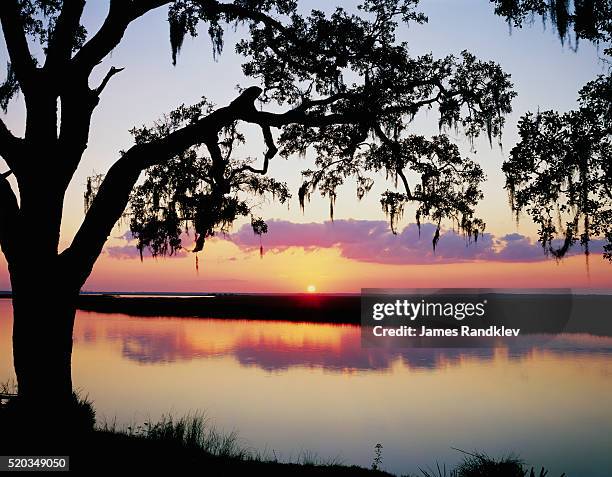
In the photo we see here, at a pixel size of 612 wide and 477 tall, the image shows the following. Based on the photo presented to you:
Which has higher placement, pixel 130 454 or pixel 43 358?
pixel 43 358

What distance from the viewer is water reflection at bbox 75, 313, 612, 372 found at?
3275 cm

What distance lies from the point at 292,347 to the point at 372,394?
15.0 metres

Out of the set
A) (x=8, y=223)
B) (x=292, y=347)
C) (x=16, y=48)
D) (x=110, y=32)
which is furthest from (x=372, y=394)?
(x=16, y=48)

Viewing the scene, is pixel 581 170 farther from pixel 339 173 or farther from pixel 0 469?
pixel 0 469

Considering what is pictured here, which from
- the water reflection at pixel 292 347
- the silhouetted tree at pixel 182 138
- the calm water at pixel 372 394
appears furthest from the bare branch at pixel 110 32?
the water reflection at pixel 292 347

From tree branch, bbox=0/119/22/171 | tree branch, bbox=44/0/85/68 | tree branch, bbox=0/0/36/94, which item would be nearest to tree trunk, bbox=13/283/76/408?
tree branch, bbox=0/119/22/171

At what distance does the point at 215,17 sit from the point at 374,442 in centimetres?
1253

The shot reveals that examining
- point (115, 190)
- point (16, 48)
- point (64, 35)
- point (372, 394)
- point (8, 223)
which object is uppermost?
point (64, 35)

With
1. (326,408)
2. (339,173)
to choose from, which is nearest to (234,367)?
(326,408)

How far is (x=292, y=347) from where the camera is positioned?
1511 inches

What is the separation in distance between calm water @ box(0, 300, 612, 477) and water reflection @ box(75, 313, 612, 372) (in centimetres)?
15

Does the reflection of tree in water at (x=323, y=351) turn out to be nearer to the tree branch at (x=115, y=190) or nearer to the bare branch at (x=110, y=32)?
the tree branch at (x=115, y=190)

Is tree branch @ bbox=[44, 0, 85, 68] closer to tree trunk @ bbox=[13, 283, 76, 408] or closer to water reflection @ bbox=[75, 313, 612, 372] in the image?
tree trunk @ bbox=[13, 283, 76, 408]

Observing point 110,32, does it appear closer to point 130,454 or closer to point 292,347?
point 130,454
